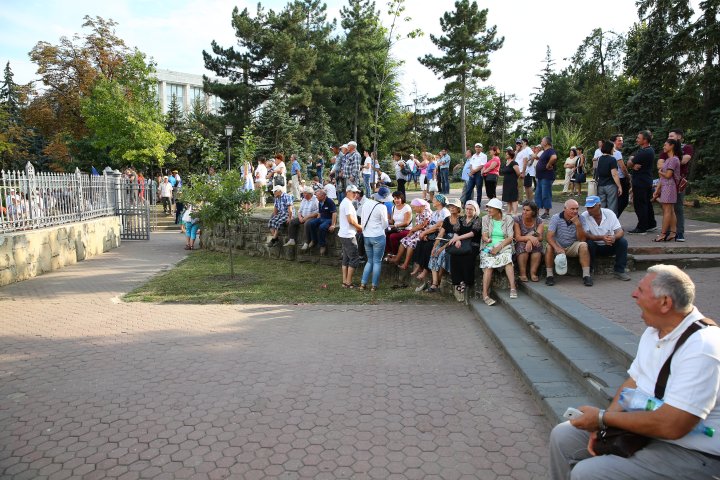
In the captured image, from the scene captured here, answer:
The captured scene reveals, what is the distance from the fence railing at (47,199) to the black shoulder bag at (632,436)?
1074 cm

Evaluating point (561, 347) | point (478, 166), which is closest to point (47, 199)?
point (478, 166)

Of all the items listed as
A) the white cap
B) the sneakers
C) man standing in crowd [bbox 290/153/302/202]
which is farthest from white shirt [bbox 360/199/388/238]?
man standing in crowd [bbox 290/153/302/202]

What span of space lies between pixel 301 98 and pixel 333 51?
27.8ft

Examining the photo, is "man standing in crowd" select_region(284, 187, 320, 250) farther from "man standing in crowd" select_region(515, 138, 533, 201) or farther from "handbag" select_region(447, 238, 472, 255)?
"man standing in crowd" select_region(515, 138, 533, 201)

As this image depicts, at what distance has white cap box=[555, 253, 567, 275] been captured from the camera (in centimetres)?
745

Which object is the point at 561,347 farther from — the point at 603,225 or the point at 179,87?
the point at 179,87

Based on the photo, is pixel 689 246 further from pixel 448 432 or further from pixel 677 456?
pixel 677 456

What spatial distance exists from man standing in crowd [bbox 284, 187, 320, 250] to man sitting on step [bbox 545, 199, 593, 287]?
221 inches

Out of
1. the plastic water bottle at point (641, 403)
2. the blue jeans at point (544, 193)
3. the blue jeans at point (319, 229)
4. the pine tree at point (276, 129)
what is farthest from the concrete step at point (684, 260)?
the pine tree at point (276, 129)

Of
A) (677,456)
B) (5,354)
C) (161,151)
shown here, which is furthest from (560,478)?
(161,151)

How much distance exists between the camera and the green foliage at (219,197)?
34.0ft

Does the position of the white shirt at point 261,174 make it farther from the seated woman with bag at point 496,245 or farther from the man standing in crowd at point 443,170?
the seated woman with bag at point 496,245

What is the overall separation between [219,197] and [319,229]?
95.2 inches

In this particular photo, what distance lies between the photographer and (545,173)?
11.2 metres
